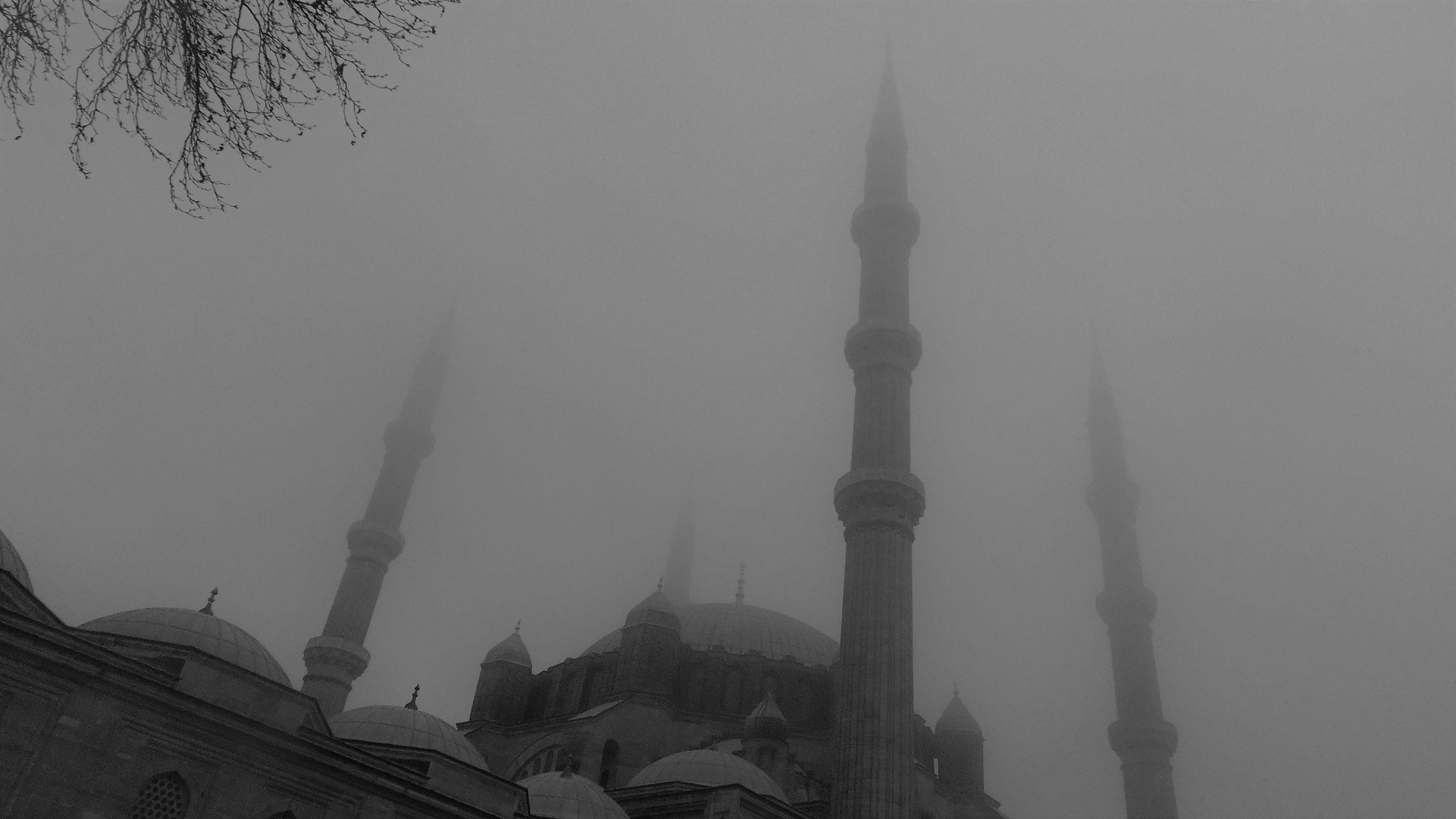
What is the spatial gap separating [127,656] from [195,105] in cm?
829

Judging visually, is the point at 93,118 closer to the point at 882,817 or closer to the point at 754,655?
the point at 882,817

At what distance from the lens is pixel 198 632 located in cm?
1530

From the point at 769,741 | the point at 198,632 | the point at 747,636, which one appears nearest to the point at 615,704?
the point at 769,741

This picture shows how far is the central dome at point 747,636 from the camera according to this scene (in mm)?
26609

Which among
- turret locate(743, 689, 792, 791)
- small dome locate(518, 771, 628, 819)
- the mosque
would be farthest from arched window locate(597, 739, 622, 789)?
small dome locate(518, 771, 628, 819)

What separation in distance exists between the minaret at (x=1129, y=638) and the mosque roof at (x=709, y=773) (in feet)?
47.8

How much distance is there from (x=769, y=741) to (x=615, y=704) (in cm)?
364

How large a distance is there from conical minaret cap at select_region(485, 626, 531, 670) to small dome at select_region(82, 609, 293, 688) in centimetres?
1088

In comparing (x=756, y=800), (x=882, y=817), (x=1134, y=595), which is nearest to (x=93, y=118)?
(x=756, y=800)

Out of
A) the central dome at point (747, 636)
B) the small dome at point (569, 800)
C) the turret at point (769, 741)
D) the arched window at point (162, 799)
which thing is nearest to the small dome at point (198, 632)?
the arched window at point (162, 799)

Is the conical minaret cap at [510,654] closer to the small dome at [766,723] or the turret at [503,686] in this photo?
the turret at [503,686]

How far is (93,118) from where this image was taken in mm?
6039

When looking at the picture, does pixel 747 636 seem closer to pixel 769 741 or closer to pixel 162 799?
pixel 769 741

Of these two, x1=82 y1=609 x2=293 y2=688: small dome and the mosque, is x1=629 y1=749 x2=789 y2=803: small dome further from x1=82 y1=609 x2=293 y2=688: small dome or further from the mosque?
x1=82 y1=609 x2=293 y2=688: small dome
